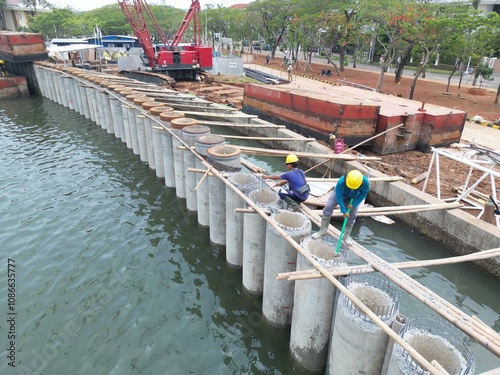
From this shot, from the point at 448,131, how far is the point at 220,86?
23.3m

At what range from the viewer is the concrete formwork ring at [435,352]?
4.54 meters

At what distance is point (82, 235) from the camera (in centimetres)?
1152

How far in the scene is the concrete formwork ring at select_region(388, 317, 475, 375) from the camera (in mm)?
4543

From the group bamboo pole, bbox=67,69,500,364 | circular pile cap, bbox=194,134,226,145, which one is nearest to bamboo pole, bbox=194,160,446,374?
bamboo pole, bbox=67,69,500,364

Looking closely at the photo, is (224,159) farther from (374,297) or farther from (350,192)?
(374,297)

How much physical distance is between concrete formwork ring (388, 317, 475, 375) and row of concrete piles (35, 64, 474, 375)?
14 millimetres

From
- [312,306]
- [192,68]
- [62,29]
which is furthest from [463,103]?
[62,29]

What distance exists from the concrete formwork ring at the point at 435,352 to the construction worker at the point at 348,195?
87.0 inches

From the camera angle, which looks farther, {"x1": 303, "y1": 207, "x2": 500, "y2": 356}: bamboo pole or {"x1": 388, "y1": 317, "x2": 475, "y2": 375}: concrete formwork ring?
{"x1": 303, "y1": 207, "x2": 500, "y2": 356}: bamboo pole

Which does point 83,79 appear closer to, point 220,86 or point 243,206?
point 220,86

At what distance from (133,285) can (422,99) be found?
29.8 meters

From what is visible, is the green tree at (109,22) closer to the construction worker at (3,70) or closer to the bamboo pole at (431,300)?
the construction worker at (3,70)

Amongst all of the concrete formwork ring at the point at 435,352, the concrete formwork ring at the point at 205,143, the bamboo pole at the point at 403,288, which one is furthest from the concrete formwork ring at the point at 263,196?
the concrete formwork ring at the point at 435,352

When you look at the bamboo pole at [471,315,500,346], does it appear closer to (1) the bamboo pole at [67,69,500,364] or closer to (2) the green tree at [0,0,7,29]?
(1) the bamboo pole at [67,69,500,364]
